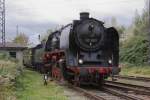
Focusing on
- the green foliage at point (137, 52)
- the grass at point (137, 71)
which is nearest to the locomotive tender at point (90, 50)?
the grass at point (137, 71)

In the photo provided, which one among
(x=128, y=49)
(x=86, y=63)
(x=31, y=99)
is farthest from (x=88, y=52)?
(x=128, y=49)

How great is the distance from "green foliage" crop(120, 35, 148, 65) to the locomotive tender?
2108cm

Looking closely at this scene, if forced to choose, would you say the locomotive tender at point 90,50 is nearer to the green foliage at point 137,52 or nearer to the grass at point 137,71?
the grass at point 137,71

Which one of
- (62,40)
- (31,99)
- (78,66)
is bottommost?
(31,99)

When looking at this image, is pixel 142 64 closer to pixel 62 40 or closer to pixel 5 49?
pixel 5 49

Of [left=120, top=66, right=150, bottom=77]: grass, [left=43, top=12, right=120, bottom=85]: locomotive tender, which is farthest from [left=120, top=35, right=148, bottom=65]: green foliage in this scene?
[left=43, top=12, right=120, bottom=85]: locomotive tender

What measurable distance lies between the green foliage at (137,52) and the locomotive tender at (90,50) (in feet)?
69.2

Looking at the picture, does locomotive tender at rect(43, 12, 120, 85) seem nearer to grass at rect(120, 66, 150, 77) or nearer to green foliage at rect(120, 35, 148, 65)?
grass at rect(120, 66, 150, 77)

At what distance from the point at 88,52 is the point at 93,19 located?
1.83 meters

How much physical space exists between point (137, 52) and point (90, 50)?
2491 cm

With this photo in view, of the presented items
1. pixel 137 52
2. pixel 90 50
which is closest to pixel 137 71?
pixel 137 52

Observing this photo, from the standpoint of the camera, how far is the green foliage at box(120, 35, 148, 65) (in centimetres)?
4369

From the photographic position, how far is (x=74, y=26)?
21.8m

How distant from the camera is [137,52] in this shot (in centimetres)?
4584
